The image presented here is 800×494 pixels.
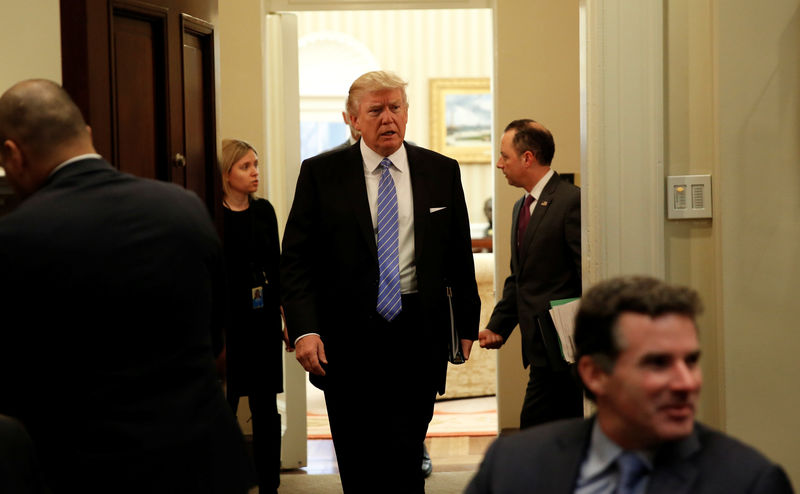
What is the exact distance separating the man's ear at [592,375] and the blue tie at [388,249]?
1.58 metres

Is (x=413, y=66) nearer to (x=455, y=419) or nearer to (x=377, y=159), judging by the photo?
(x=455, y=419)

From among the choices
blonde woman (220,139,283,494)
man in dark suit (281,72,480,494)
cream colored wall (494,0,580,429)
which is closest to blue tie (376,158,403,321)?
man in dark suit (281,72,480,494)

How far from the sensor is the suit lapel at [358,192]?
331cm

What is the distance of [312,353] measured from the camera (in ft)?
10.6

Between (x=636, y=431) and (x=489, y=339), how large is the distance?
2605 mm

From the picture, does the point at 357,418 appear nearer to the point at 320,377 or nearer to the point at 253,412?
the point at 320,377

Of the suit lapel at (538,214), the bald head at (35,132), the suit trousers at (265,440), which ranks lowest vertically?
the suit trousers at (265,440)

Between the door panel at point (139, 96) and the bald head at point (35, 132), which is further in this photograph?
the door panel at point (139, 96)

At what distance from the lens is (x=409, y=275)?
3316mm

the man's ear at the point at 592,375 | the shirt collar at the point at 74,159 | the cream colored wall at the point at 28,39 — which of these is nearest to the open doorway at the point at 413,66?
the cream colored wall at the point at 28,39

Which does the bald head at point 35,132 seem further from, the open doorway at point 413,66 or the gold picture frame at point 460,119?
the gold picture frame at point 460,119

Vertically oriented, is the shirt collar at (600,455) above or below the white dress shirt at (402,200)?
below

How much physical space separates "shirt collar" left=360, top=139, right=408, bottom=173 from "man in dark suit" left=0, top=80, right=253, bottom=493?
4.47 feet

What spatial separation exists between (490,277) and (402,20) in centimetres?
553
